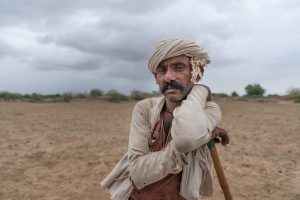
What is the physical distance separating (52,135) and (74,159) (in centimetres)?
213

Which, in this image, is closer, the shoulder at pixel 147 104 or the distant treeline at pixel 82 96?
the shoulder at pixel 147 104

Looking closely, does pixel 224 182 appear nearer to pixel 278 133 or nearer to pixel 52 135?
pixel 52 135

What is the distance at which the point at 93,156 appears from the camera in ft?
22.3

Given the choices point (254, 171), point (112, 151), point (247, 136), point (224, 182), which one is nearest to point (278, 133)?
point (247, 136)

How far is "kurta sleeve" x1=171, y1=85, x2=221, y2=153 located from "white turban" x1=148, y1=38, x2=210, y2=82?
0.47ft

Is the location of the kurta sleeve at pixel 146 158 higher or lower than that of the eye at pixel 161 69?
lower

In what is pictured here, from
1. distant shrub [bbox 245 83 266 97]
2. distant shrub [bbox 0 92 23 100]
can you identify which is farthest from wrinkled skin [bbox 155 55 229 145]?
distant shrub [bbox 245 83 266 97]

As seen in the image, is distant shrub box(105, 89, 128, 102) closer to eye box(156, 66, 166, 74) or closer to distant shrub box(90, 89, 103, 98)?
distant shrub box(90, 89, 103, 98)

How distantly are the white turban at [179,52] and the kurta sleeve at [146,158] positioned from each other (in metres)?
0.26

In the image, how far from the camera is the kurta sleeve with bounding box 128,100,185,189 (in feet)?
4.90

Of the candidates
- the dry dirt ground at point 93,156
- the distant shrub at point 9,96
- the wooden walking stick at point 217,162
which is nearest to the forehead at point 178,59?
the wooden walking stick at point 217,162

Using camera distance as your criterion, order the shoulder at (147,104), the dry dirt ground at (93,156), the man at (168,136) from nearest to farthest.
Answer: the man at (168,136) → the shoulder at (147,104) → the dry dirt ground at (93,156)

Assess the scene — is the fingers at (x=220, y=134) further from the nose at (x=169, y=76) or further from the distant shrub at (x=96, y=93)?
the distant shrub at (x=96, y=93)

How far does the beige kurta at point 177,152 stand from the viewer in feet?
4.70
